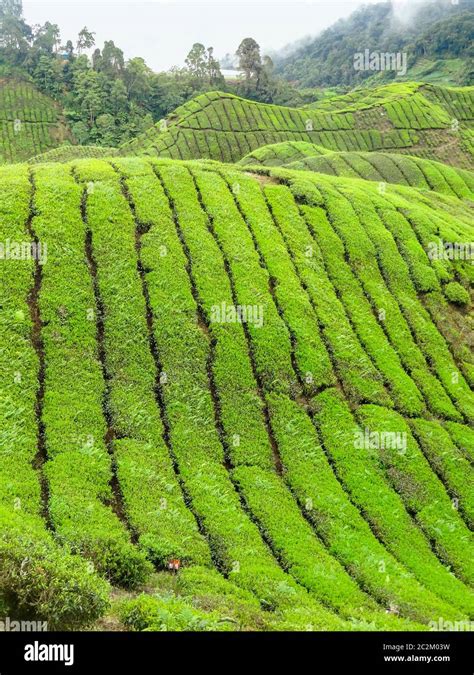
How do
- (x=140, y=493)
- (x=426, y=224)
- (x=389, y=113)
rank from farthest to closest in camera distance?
(x=389, y=113)
(x=426, y=224)
(x=140, y=493)

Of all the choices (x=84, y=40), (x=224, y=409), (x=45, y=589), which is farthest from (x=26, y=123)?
(x=45, y=589)

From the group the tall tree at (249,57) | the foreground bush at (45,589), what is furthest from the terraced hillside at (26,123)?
the foreground bush at (45,589)

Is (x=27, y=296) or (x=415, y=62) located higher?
(x=415, y=62)

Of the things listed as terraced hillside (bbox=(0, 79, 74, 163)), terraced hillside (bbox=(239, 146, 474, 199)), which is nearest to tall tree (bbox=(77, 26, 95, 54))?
terraced hillside (bbox=(0, 79, 74, 163))

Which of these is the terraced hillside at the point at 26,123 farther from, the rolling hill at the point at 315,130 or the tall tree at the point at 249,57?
the tall tree at the point at 249,57

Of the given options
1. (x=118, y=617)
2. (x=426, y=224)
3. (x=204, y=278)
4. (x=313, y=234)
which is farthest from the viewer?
(x=426, y=224)

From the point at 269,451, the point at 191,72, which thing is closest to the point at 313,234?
the point at 269,451
